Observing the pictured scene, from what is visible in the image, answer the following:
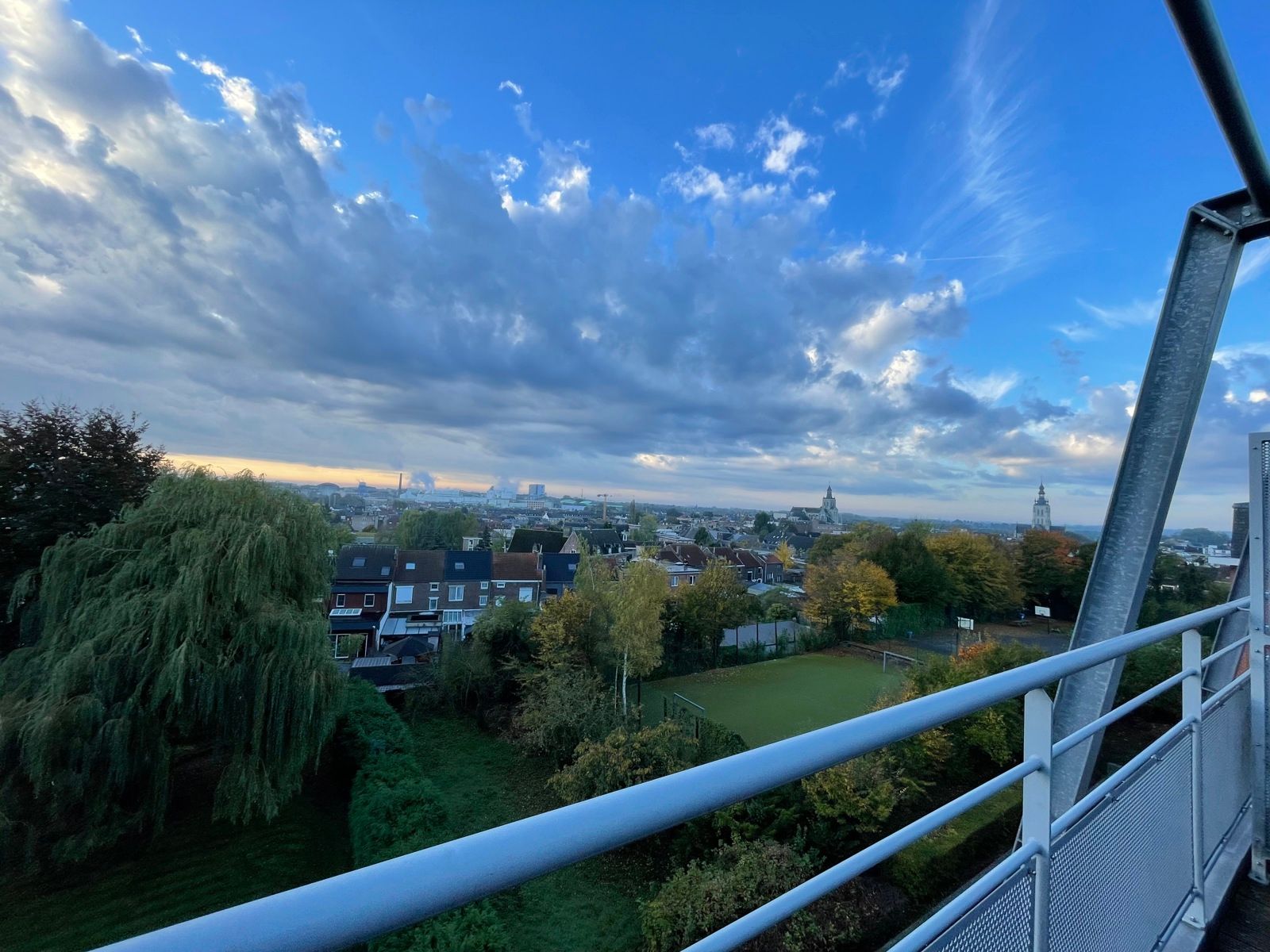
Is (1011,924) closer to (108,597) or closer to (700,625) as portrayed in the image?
(108,597)

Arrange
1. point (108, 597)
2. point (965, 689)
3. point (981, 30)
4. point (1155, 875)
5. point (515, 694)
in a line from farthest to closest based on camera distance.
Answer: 1. point (515, 694)
2. point (108, 597)
3. point (981, 30)
4. point (1155, 875)
5. point (965, 689)

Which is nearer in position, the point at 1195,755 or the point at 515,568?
the point at 1195,755

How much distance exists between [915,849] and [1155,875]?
20.3ft

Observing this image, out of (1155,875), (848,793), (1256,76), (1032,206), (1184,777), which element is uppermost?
(1032,206)

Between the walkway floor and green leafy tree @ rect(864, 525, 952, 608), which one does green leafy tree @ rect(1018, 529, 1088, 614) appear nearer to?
green leafy tree @ rect(864, 525, 952, 608)

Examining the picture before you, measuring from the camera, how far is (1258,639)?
207 cm

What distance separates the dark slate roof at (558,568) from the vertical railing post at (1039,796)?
2521cm

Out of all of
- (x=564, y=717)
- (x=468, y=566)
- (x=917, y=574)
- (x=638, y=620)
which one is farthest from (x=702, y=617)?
(x=468, y=566)

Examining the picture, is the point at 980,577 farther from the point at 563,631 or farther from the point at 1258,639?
the point at 1258,639

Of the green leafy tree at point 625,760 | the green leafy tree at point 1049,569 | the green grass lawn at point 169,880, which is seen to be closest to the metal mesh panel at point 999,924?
the green leafy tree at point 625,760

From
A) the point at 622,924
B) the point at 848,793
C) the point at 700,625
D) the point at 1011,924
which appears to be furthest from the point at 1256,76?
the point at 700,625

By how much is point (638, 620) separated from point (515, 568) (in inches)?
533

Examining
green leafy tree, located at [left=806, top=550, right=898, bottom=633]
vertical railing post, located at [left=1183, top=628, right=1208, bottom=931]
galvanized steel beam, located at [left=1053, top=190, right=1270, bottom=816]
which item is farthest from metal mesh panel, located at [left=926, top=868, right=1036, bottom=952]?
green leafy tree, located at [left=806, top=550, right=898, bottom=633]

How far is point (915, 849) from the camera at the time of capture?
252 inches
